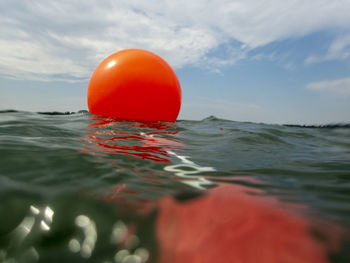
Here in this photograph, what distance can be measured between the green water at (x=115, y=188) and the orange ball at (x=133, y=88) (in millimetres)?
2079

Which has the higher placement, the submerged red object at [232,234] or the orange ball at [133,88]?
the orange ball at [133,88]

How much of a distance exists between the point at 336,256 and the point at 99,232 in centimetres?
97

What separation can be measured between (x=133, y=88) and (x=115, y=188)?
141 inches

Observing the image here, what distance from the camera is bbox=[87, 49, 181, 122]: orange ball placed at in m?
4.92

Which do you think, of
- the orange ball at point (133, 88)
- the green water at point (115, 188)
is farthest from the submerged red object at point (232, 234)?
the orange ball at point (133, 88)

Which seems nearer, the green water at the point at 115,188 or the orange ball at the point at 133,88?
the green water at the point at 115,188

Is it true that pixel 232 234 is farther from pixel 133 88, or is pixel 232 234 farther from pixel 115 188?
pixel 133 88

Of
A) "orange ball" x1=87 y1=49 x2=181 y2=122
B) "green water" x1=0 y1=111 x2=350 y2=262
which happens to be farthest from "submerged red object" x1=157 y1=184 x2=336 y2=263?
"orange ball" x1=87 y1=49 x2=181 y2=122

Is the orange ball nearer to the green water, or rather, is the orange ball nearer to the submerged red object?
the green water

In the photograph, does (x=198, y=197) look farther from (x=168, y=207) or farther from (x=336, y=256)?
(x=336, y=256)

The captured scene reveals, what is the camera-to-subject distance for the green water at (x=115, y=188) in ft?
3.42

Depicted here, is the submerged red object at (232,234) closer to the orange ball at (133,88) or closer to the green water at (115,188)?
the green water at (115,188)

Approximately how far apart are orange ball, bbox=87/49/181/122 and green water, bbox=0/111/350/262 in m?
2.08

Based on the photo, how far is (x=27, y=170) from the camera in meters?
1.72
